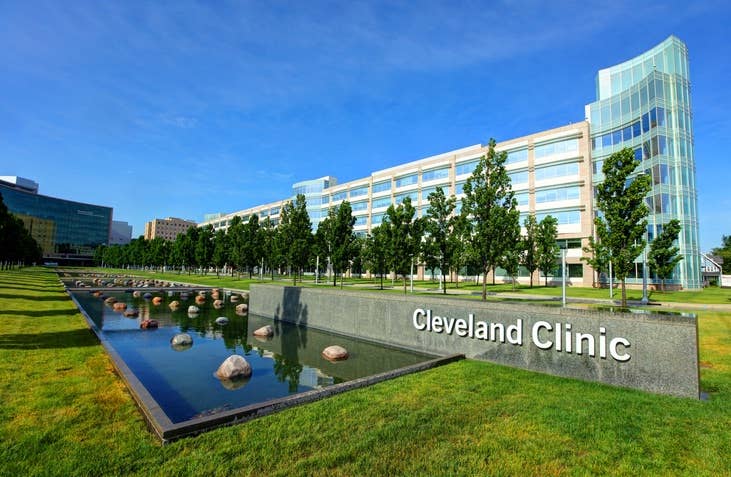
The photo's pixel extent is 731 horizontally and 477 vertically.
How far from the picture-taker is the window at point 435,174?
68650mm

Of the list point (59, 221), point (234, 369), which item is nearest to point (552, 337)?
point (234, 369)

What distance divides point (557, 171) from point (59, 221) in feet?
654

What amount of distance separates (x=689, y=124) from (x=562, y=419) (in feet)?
188

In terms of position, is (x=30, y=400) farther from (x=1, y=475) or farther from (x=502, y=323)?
(x=502, y=323)

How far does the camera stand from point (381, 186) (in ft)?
269

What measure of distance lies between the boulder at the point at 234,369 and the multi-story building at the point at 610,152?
47434 mm

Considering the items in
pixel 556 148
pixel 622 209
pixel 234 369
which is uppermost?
pixel 556 148

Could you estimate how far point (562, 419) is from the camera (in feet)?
21.0

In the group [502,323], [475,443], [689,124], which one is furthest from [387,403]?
[689,124]

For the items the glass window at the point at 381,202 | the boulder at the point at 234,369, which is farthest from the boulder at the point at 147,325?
the glass window at the point at 381,202

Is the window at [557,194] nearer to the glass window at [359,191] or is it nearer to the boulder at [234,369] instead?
the glass window at [359,191]

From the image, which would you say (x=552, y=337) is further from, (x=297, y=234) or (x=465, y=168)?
(x=465, y=168)

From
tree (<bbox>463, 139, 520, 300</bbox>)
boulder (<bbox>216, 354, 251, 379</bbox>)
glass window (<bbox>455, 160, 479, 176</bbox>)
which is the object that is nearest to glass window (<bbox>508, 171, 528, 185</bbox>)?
glass window (<bbox>455, 160, 479, 176</bbox>)

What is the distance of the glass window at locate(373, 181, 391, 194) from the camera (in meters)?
80.2
